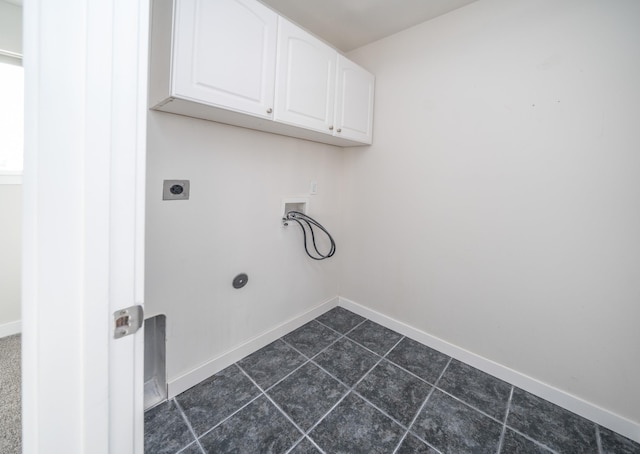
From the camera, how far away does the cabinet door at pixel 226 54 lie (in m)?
1.15

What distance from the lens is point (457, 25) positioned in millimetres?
1803

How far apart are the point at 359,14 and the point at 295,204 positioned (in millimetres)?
1361

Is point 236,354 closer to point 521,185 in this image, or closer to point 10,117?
point 10,117

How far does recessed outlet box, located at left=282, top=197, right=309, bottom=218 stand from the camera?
6.65 feet

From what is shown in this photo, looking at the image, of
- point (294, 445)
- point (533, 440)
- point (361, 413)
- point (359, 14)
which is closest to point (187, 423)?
point (294, 445)

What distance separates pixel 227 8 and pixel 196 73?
0.36 metres

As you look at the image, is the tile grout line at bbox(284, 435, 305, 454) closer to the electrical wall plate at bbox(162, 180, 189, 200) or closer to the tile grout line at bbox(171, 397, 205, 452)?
the tile grout line at bbox(171, 397, 205, 452)

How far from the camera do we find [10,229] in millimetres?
986

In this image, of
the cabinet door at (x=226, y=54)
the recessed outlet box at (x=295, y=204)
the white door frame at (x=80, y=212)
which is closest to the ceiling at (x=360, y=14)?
the cabinet door at (x=226, y=54)

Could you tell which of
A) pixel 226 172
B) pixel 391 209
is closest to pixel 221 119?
pixel 226 172

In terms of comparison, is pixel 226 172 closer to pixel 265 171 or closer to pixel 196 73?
pixel 265 171

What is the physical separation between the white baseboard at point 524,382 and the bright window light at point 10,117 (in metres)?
2.29

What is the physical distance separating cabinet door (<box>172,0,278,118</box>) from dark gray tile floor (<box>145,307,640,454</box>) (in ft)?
5.04

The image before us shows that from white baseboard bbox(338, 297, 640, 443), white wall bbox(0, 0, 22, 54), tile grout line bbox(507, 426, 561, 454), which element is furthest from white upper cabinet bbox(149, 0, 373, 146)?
tile grout line bbox(507, 426, 561, 454)
